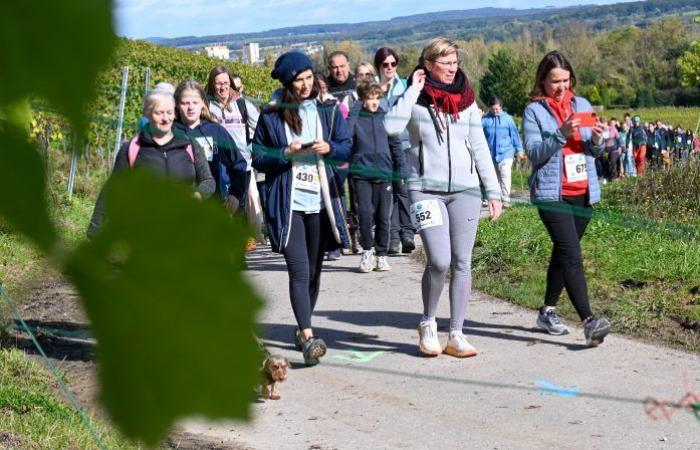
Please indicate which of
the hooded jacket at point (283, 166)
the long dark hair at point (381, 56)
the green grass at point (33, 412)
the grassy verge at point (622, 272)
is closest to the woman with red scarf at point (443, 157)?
the hooded jacket at point (283, 166)

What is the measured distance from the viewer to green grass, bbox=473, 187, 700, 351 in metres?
7.74

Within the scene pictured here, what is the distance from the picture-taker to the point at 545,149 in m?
6.30

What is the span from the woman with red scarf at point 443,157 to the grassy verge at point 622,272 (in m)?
0.85

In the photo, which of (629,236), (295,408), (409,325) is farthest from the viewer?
(629,236)

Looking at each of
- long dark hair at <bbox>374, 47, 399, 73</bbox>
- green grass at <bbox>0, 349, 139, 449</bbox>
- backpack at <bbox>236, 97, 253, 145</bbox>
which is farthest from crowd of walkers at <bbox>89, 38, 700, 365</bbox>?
long dark hair at <bbox>374, 47, 399, 73</bbox>

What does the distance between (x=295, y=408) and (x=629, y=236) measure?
18.3 feet

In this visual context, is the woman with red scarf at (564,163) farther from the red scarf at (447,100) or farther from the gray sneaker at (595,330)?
the red scarf at (447,100)

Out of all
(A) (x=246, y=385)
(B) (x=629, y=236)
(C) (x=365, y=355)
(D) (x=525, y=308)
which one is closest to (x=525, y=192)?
(B) (x=629, y=236)

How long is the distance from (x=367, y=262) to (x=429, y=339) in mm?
3197

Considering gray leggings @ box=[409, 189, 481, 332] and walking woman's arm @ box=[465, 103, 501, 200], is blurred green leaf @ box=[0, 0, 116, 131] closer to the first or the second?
gray leggings @ box=[409, 189, 481, 332]

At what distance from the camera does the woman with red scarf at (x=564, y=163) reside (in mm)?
6344

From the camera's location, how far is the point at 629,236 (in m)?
10.7

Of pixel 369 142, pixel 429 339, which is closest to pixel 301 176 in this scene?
pixel 429 339

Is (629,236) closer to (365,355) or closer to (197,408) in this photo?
(365,355)
